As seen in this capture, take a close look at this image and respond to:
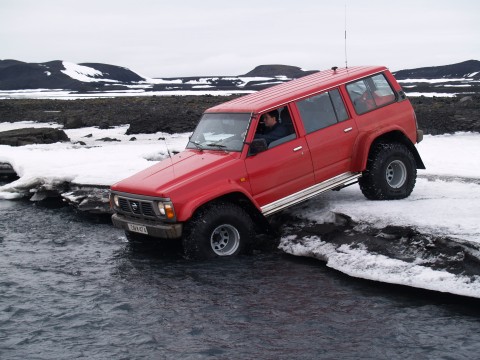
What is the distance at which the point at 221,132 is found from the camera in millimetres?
9430

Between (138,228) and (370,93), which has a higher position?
(370,93)

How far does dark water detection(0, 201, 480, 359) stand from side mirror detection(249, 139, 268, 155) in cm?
170

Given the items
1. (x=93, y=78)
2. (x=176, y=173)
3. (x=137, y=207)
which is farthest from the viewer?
(x=93, y=78)

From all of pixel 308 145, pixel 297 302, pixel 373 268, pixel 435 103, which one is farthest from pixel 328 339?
pixel 435 103

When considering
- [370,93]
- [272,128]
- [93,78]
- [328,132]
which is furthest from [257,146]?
[93,78]

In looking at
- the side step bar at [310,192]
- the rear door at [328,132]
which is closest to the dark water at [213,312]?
the side step bar at [310,192]

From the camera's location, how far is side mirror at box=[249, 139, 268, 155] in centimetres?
874

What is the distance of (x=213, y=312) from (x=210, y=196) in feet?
6.21

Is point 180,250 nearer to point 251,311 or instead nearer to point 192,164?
point 192,164

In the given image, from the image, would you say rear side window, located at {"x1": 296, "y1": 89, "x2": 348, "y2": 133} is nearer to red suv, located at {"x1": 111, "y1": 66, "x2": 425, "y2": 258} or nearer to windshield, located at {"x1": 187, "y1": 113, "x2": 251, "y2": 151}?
red suv, located at {"x1": 111, "y1": 66, "x2": 425, "y2": 258}

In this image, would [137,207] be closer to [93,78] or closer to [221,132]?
[221,132]

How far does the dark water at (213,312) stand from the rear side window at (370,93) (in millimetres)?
2903

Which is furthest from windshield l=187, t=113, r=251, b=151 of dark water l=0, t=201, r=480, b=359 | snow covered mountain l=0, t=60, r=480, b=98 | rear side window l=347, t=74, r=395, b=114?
snow covered mountain l=0, t=60, r=480, b=98

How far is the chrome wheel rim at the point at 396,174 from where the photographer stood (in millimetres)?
10148
